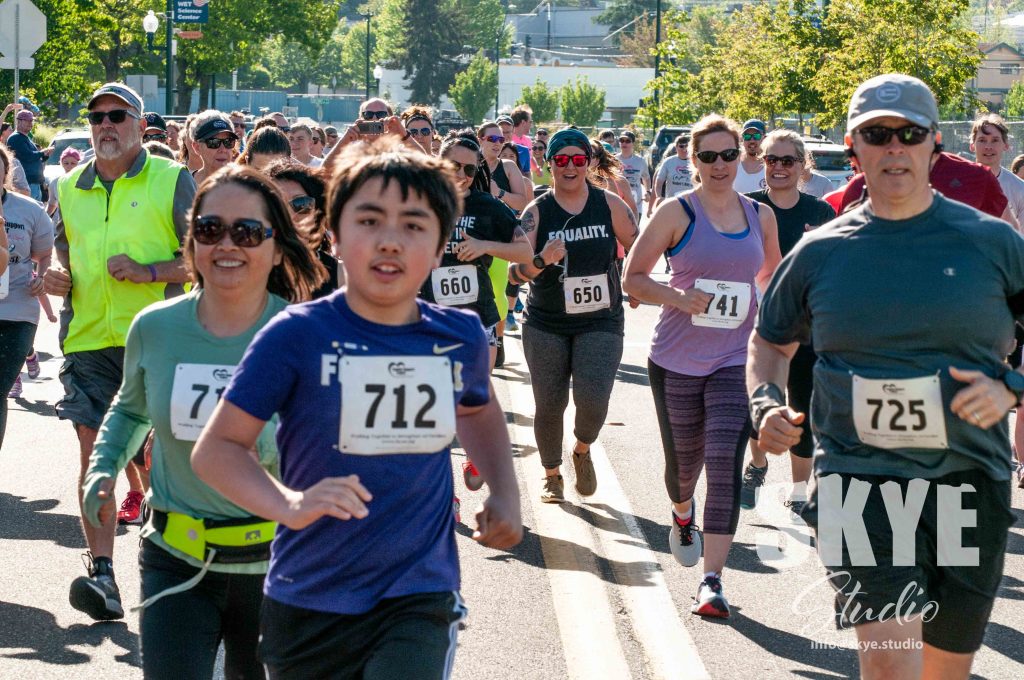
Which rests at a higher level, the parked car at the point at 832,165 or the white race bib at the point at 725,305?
the parked car at the point at 832,165

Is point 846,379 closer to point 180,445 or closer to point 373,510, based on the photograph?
point 373,510

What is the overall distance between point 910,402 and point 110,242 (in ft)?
12.9

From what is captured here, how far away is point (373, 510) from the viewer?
136 inches

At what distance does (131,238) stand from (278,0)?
7191 cm

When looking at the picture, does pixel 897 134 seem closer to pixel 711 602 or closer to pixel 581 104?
pixel 711 602

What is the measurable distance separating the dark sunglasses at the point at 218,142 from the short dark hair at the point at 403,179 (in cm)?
559

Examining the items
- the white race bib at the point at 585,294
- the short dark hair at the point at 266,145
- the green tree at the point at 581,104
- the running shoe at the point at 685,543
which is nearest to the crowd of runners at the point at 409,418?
the running shoe at the point at 685,543

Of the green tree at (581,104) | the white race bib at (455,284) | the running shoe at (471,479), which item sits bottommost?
the running shoe at (471,479)

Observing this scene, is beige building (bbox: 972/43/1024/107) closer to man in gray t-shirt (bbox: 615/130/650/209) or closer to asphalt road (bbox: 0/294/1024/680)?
man in gray t-shirt (bbox: 615/130/650/209)

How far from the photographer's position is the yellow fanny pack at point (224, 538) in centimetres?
413

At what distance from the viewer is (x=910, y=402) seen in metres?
4.19

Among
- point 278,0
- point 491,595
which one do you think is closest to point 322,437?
point 491,595

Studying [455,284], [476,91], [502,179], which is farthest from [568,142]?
[476,91]

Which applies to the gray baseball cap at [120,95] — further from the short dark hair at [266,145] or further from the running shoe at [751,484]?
the running shoe at [751,484]
